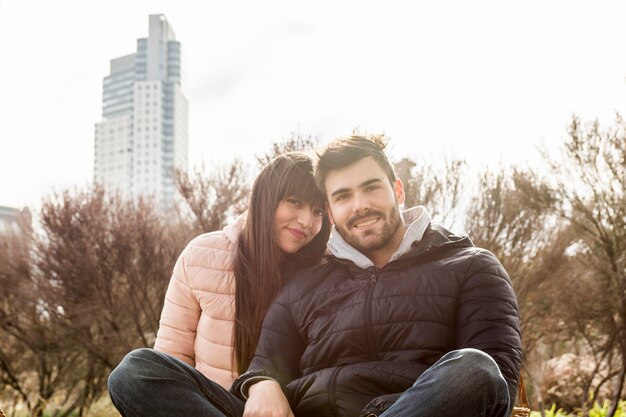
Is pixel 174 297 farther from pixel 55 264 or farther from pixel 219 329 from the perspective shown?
pixel 55 264

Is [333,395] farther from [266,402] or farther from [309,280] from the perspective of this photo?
[309,280]

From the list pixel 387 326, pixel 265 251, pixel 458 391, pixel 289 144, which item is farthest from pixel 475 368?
pixel 289 144

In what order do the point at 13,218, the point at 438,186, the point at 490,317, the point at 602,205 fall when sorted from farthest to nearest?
the point at 13,218
the point at 438,186
the point at 602,205
the point at 490,317

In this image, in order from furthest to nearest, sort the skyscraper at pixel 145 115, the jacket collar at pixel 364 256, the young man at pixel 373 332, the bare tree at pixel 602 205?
the skyscraper at pixel 145 115 < the bare tree at pixel 602 205 < the jacket collar at pixel 364 256 < the young man at pixel 373 332

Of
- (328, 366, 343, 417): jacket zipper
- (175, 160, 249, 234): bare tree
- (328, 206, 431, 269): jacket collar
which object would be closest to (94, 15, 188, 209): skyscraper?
(175, 160, 249, 234): bare tree

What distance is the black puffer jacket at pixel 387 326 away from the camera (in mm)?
2398

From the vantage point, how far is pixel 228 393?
8.16 ft

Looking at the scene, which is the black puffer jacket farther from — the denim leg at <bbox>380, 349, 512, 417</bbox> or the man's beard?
the denim leg at <bbox>380, 349, 512, 417</bbox>

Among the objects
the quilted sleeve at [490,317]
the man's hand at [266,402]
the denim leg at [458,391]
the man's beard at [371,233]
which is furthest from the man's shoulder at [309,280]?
the denim leg at [458,391]

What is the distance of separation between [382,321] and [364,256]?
32cm

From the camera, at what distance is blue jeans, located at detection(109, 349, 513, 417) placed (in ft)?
6.44

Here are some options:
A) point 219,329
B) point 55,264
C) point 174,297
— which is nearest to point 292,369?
point 219,329

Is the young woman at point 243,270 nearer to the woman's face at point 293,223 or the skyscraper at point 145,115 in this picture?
the woman's face at point 293,223

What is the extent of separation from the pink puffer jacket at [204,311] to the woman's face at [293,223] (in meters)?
0.26
